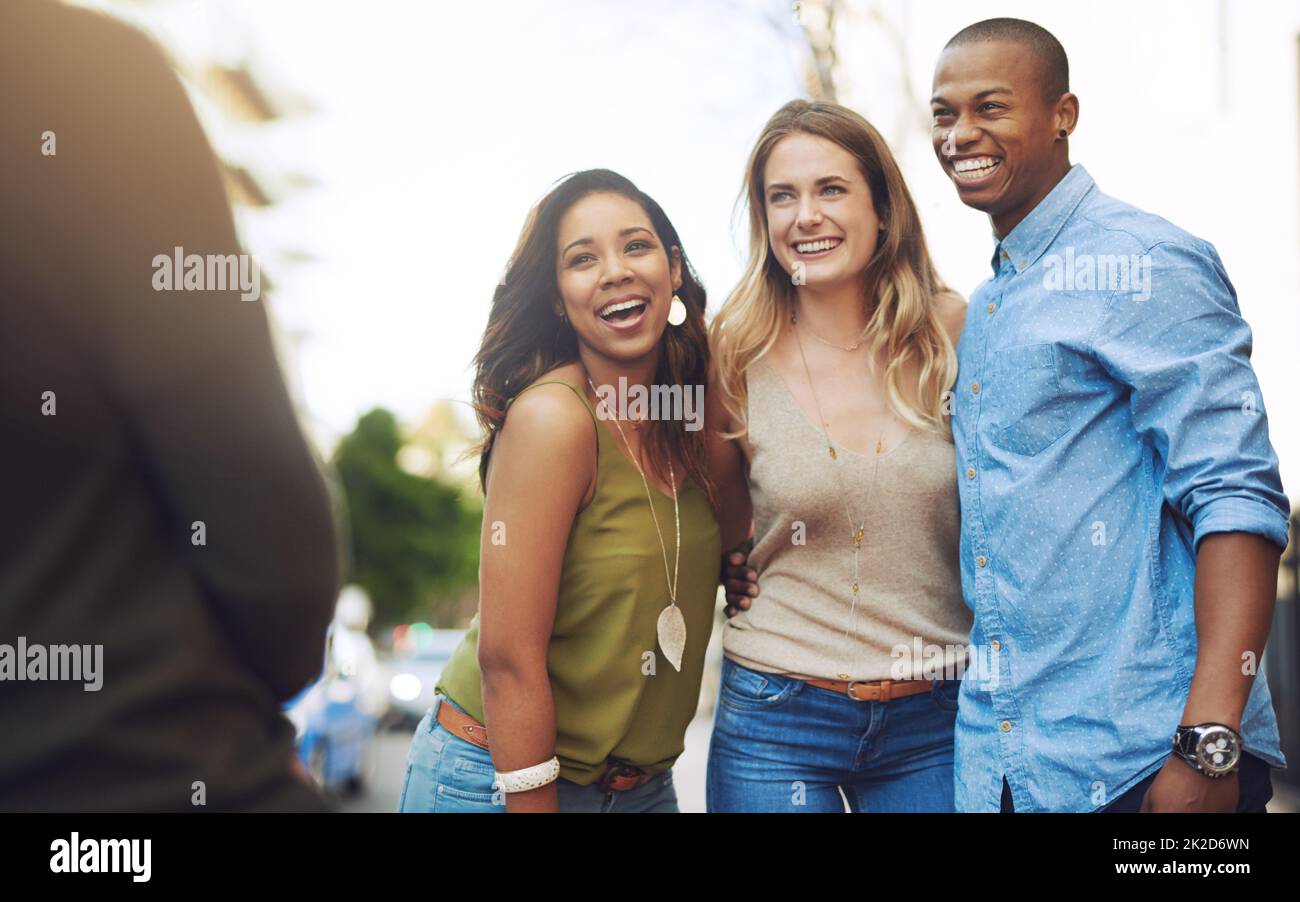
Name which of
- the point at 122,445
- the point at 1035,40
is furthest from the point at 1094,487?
the point at 122,445

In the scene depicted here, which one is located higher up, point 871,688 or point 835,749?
point 871,688

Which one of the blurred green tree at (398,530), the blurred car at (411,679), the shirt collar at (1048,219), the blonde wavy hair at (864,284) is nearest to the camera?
the shirt collar at (1048,219)

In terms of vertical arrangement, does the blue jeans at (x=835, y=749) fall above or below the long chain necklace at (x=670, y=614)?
below

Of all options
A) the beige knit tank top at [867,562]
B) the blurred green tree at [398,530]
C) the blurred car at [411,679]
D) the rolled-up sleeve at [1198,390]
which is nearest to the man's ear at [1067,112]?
the rolled-up sleeve at [1198,390]

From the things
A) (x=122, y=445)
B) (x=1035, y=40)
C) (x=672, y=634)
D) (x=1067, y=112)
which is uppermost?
(x=1035, y=40)

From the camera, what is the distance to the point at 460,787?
202 cm

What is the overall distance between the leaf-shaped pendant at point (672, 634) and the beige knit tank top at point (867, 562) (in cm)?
18

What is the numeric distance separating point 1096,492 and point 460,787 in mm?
1237

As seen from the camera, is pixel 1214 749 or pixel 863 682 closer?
pixel 1214 749

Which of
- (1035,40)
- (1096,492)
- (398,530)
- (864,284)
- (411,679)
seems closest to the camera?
(1096,492)

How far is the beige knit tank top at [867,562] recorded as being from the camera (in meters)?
2.07

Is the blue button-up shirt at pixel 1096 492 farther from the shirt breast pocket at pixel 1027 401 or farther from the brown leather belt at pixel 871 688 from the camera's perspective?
the brown leather belt at pixel 871 688

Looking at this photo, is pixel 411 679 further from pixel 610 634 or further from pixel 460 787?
pixel 610 634
